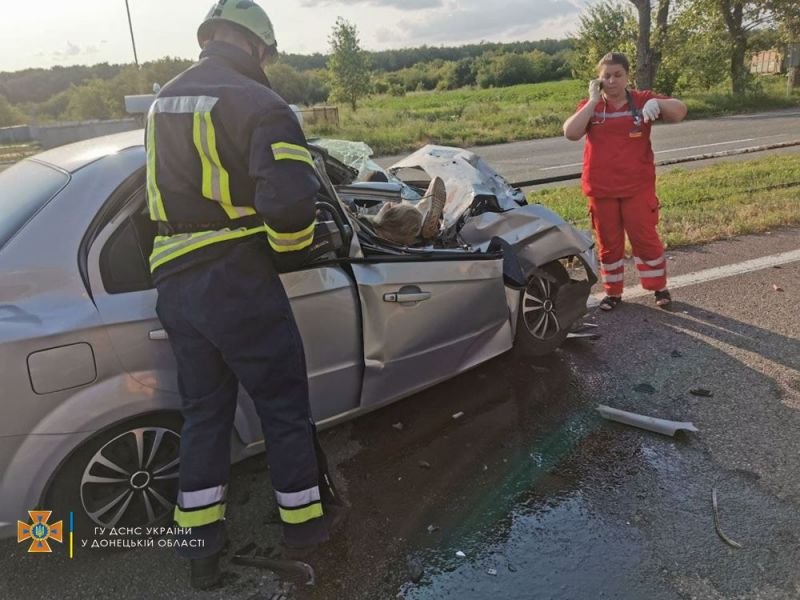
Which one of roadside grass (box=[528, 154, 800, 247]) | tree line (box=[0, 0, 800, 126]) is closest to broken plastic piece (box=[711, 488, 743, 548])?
roadside grass (box=[528, 154, 800, 247])

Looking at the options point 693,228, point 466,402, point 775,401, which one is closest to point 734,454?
point 775,401

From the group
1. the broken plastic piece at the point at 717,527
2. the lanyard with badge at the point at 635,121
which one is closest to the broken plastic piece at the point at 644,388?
the broken plastic piece at the point at 717,527

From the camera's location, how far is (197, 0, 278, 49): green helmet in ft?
7.59

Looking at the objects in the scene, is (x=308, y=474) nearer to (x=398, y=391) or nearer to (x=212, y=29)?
(x=398, y=391)

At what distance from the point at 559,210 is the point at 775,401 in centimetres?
471

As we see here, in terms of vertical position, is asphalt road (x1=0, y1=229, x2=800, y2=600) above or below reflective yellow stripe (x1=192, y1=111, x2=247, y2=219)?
below

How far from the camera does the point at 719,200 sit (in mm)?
8094

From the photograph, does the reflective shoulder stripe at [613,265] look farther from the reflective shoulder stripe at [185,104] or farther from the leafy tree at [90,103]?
the leafy tree at [90,103]

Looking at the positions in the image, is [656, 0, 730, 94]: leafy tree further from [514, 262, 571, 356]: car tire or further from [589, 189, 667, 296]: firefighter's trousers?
[514, 262, 571, 356]: car tire

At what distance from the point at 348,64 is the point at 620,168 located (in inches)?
1116

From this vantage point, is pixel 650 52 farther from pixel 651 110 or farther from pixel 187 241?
pixel 187 241

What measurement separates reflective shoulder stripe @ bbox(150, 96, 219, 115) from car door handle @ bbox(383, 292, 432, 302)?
116cm

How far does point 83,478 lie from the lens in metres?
2.41

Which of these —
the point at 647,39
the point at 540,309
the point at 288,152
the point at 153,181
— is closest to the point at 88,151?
the point at 153,181
